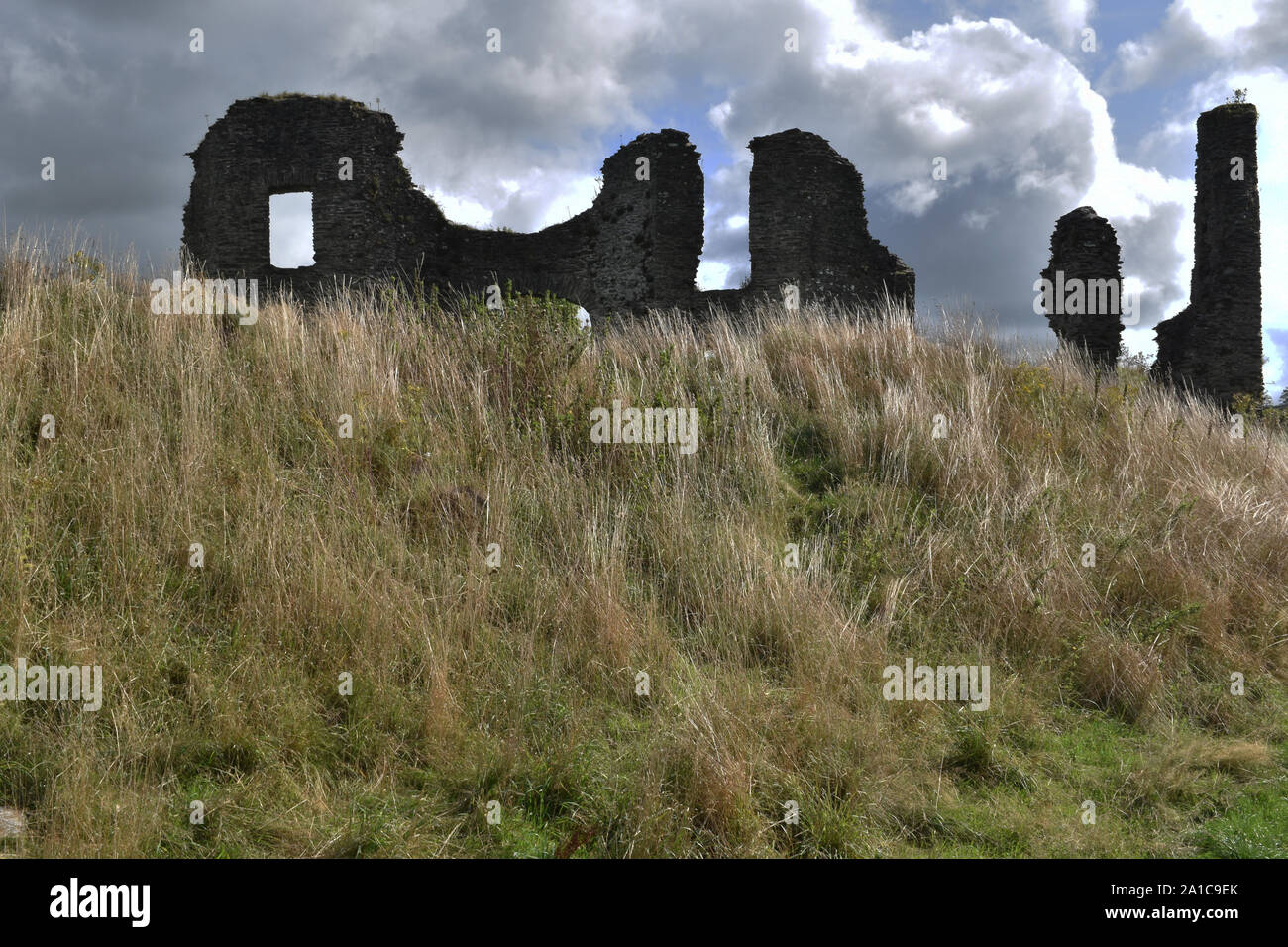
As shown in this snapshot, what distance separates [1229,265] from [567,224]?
508 inches

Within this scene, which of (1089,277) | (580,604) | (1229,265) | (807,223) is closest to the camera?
(580,604)

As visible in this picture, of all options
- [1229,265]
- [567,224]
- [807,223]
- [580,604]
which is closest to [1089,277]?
[1229,265]

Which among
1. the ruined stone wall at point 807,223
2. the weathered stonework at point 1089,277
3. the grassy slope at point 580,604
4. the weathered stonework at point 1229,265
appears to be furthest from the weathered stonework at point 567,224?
the grassy slope at point 580,604

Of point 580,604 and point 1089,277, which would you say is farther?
point 1089,277

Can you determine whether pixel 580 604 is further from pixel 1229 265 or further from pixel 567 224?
pixel 1229 265

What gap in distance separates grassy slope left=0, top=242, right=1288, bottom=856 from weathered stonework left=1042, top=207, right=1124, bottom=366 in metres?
10.4

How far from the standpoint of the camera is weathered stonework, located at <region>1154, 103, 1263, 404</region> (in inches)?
683

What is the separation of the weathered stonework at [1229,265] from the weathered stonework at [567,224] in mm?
6070

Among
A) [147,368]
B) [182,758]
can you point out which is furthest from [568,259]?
[182,758]

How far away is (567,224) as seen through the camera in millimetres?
17672

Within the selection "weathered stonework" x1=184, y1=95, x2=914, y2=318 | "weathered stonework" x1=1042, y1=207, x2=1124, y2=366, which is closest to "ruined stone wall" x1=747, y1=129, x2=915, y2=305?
"weathered stonework" x1=184, y1=95, x2=914, y2=318

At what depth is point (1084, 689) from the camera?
4.58 m

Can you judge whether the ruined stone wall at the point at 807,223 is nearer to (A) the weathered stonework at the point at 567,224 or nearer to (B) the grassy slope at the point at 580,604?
(A) the weathered stonework at the point at 567,224

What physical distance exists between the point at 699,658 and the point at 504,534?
4.08 feet
